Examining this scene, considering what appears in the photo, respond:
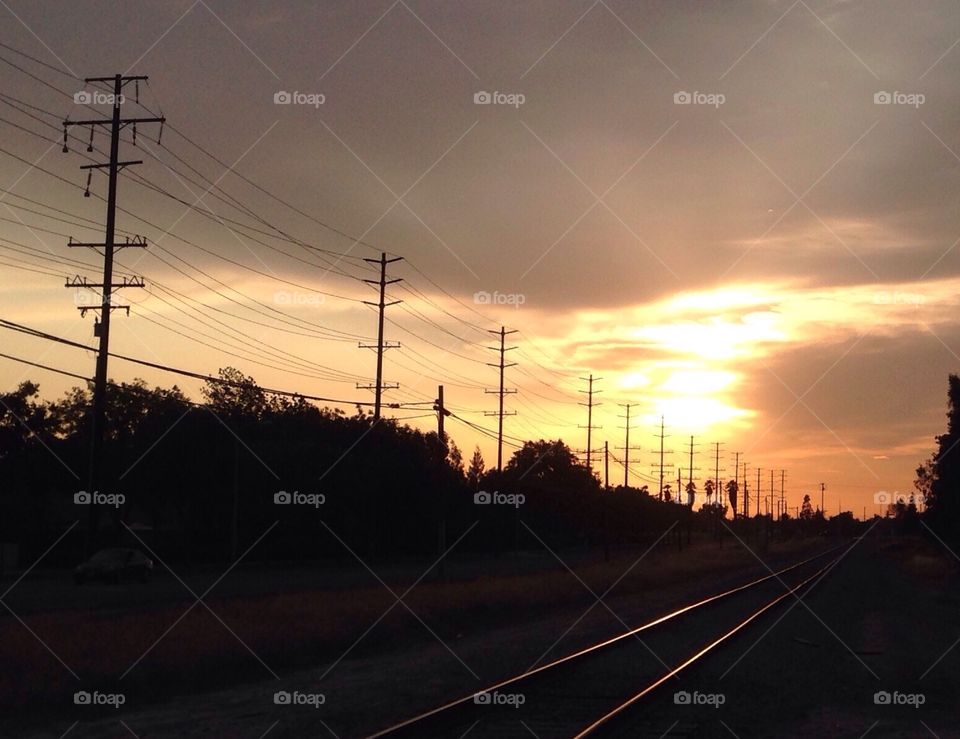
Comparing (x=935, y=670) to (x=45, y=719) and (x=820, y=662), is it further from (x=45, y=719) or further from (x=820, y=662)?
(x=45, y=719)

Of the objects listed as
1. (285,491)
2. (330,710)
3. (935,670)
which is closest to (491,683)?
(330,710)

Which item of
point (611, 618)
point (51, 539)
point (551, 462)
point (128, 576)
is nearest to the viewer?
point (611, 618)

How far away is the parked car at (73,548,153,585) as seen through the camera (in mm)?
48875

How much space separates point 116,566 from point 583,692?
1483 inches

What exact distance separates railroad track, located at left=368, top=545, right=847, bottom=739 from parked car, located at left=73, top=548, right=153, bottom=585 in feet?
96.6

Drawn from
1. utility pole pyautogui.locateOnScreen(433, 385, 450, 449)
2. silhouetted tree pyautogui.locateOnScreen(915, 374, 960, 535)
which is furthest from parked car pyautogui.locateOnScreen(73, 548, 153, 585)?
silhouetted tree pyautogui.locateOnScreen(915, 374, 960, 535)

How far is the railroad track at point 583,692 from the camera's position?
43.4 ft

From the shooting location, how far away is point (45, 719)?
14922 mm

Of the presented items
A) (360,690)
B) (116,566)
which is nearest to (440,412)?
(116,566)

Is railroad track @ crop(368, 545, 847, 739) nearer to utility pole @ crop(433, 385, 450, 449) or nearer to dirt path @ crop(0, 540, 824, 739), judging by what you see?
dirt path @ crop(0, 540, 824, 739)

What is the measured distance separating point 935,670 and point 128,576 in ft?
127

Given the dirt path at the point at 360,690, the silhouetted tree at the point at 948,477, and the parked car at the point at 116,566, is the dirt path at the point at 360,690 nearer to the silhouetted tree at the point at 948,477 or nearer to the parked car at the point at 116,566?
the parked car at the point at 116,566

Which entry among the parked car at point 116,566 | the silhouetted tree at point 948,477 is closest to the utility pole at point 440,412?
the parked car at point 116,566

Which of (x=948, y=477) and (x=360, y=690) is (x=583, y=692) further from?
(x=948, y=477)
